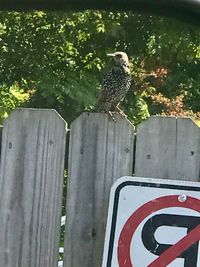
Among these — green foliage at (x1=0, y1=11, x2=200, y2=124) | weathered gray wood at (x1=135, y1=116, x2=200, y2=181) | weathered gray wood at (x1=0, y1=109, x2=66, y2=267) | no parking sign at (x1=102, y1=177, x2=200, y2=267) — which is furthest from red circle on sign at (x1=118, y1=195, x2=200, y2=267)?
green foliage at (x1=0, y1=11, x2=200, y2=124)

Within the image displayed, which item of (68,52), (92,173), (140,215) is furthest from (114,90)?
(68,52)

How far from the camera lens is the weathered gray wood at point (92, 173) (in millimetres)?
2426

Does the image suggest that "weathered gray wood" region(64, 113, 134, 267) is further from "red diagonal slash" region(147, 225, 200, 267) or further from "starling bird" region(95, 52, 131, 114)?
"starling bird" region(95, 52, 131, 114)

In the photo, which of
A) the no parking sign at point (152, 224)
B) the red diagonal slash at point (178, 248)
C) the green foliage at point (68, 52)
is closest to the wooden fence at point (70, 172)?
the no parking sign at point (152, 224)

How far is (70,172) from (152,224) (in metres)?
0.37

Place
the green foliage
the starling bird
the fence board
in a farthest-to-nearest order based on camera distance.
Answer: the green foliage, the starling bird, the fence board

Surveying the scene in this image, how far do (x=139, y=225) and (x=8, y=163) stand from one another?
1.79 feet

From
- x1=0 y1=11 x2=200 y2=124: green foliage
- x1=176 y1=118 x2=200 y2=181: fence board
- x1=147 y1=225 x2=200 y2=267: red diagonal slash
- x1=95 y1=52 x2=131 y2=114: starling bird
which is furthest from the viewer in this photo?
x1=0 y1=11 x2=200 y2=124: green foliage

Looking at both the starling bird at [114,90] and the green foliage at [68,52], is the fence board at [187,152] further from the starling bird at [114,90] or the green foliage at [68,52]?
the green foliage at [68,52]

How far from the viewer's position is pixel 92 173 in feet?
8.02

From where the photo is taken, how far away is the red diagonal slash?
88.7 inches

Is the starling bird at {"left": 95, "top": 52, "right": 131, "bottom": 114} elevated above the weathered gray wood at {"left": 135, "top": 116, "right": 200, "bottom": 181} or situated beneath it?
elevated above

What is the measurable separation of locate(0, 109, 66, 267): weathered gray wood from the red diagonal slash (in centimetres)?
43

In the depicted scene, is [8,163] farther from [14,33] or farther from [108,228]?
[14,33]
